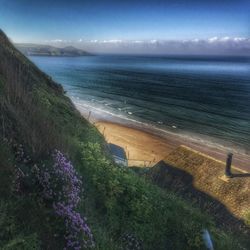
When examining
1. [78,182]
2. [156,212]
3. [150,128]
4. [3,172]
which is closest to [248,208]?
[156,212]

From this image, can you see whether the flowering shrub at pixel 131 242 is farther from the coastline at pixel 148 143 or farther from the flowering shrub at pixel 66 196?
the coastline at pixel 148 143

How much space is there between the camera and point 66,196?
4.25m

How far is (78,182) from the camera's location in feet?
16.1

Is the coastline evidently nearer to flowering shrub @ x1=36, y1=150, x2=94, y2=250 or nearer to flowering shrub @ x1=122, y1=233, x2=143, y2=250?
flowering shrub @ x1=122, y1=233, x2=143, y2=250

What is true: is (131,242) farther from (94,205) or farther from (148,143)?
(148,143)

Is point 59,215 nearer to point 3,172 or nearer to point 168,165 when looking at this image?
point 3,172

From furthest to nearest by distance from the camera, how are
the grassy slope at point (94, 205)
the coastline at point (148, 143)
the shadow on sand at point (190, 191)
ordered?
the coastline at point (148, 143), the shadow on sand at point (190, 191), the grassy slope at point (94, 205)

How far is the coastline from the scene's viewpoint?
34.2 meters

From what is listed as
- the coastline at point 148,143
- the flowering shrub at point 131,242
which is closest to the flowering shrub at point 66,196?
the flowering shrub at point 131,242

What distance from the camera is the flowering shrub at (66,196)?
3.86 meters

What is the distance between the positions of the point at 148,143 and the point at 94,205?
34312 millimetres

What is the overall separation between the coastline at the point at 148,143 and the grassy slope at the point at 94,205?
24.4 metres

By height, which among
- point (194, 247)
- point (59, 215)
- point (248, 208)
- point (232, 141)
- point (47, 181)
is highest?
point (47, 181)

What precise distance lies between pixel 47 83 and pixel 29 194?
33.8 feet
